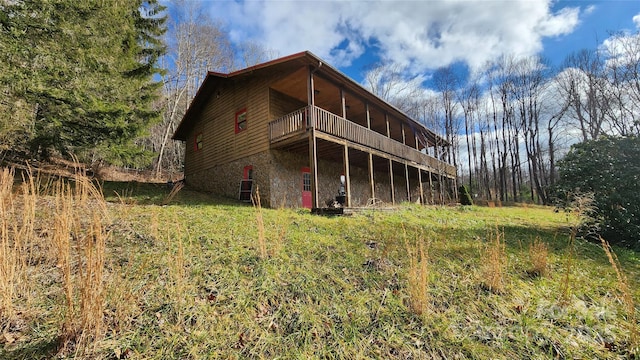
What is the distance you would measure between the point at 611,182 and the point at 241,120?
530 inches

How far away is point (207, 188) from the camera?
15148 millimetres

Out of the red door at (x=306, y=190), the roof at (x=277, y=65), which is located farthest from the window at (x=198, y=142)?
the red door at (x=306, y=190)

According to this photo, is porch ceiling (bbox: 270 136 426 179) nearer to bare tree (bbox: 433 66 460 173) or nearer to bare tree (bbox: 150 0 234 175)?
bare tree (bbox: 150 0 234 175)

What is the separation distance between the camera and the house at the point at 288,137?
10.6 m

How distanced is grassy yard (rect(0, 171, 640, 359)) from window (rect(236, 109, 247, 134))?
28.7ft

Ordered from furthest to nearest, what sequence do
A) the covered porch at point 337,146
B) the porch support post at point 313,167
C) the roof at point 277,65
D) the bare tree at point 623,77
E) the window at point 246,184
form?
the bare tree at point 623,77
the window at point 246,184
the roof at point 277,65
the covered porch at point 337,146
the porch support post at point 313,167

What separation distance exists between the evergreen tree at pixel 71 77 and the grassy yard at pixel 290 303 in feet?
19.6

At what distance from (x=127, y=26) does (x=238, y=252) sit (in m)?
12.5

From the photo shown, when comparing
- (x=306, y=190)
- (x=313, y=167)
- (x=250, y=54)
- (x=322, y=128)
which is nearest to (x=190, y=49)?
(x=250, y=54)

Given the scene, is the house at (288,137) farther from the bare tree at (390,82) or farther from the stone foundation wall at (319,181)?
the bare tree at (390,82)

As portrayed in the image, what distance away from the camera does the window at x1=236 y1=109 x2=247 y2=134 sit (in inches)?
508

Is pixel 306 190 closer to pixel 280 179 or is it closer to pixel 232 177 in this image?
pixel 280 179

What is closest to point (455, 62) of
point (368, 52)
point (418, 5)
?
point (368, 52)

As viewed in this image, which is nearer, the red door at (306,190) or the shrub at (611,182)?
the shrub at (611,182)
